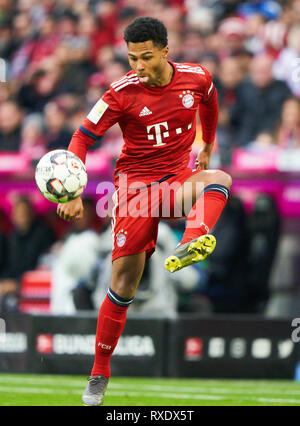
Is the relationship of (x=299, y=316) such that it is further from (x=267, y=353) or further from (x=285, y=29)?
(x=285, y=29)

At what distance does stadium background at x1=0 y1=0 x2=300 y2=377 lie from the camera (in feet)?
27.7

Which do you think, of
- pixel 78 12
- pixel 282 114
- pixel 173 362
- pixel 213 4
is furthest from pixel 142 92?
pixel 78 12

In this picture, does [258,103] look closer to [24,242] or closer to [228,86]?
[228,86]

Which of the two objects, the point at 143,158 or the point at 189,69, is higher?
the point at 189,69

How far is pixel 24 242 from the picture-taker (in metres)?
10.1

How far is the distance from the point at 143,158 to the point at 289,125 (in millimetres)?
3734

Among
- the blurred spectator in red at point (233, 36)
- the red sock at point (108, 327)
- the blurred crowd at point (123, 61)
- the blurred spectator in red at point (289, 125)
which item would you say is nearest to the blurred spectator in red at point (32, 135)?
the blurred crowd at point (123, 61)

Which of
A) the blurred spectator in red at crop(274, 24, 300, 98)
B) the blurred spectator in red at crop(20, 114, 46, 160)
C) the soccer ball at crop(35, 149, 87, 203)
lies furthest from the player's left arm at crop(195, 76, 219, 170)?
the blurred spectator in red at crop(20, 114, 46, 160)

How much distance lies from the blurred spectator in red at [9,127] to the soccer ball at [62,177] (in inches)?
235

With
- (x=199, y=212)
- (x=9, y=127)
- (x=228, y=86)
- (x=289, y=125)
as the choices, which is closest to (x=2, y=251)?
(x=9, y=127)

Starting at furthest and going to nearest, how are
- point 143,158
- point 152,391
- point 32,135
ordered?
point 32,135 < point 152,391 < point 143,158

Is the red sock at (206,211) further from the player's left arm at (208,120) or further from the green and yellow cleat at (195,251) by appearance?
the player's left arm at (208,120)

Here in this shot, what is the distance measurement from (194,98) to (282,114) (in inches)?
156

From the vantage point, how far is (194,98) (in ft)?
19.2
